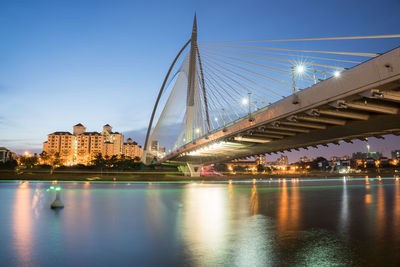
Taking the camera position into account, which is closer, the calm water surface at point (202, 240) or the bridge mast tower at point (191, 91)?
the calm water surface at point (202, 240)

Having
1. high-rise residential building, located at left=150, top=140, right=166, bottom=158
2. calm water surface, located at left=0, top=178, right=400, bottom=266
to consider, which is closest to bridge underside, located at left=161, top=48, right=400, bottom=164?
calm water surface, located at left=0, top=178, right=400, bottom=266

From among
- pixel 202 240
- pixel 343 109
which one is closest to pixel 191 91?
pixel 343 109

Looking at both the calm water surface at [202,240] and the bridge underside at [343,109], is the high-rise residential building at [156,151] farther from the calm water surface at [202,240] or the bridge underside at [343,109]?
the calm water surface at [202,240]

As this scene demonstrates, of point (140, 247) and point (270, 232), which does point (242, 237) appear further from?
point (140, 247)

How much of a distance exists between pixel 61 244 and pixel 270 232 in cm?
599

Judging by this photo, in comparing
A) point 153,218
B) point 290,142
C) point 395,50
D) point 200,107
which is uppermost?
point 200,107

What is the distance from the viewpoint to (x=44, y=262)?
666cm

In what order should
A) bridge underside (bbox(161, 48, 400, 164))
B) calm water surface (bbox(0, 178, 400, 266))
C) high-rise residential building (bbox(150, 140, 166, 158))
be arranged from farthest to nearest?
high-rise residential building (bbox(150, 140, 166, 158)), bridge underside (bbox(161, 48, 400, 164)), calm water surface (bbox(0, 178, 400, 266))

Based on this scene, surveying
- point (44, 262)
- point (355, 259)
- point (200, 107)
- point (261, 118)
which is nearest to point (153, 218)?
point (44, 262)

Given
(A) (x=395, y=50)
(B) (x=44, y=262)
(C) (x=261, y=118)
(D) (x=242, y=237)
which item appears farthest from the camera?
(C) (x=261, y=118)

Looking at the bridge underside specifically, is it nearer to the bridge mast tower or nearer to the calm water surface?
the calm water surface

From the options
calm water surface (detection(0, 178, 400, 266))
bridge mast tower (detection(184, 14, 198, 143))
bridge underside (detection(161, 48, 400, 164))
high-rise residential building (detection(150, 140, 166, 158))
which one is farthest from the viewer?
high-rise residential building (detection(150, 140, 166, 158))

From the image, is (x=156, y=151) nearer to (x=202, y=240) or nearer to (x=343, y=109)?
(x=343, y=109)

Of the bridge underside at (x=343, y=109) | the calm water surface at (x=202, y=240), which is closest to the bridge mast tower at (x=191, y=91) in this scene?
the bridge underside at (x=343, y=109)
